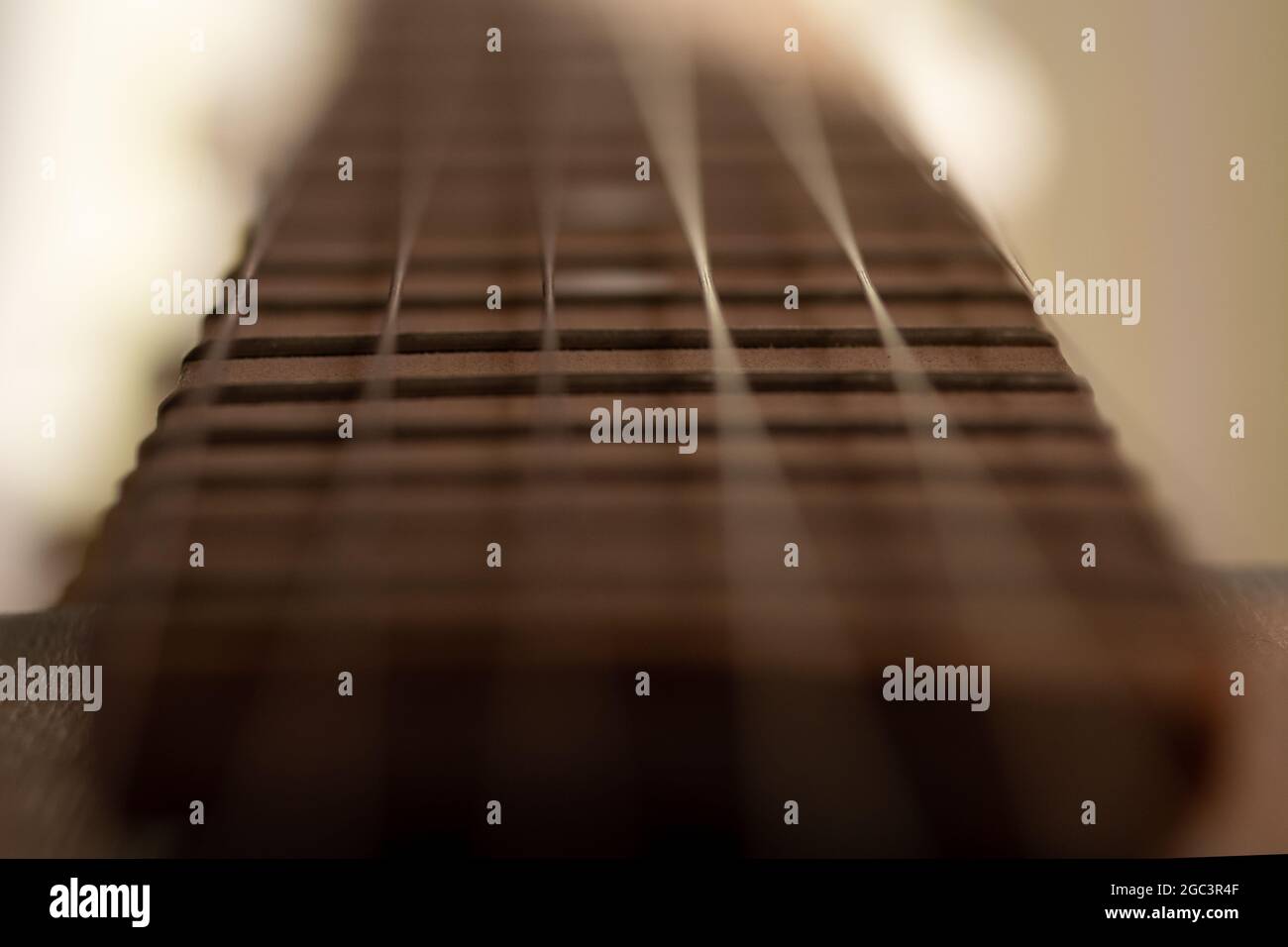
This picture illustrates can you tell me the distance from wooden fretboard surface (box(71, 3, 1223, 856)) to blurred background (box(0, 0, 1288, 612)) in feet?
0.13

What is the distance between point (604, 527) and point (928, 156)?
17.1 inches

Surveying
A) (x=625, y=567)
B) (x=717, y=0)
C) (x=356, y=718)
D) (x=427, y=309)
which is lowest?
(x=356, y=718)

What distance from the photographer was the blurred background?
75 centimetres

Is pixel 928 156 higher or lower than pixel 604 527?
higher

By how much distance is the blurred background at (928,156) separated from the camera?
75cm

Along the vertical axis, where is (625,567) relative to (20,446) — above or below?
below

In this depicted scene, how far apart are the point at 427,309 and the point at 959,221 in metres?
0.46

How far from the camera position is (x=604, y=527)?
732mm

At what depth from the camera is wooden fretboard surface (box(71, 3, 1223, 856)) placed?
71 cm

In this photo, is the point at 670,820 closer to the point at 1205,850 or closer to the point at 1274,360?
the point at 1205,850

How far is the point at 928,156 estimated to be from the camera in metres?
0.79

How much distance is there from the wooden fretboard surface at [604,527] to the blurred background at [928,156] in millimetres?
39

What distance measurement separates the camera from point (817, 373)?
0.76 m
